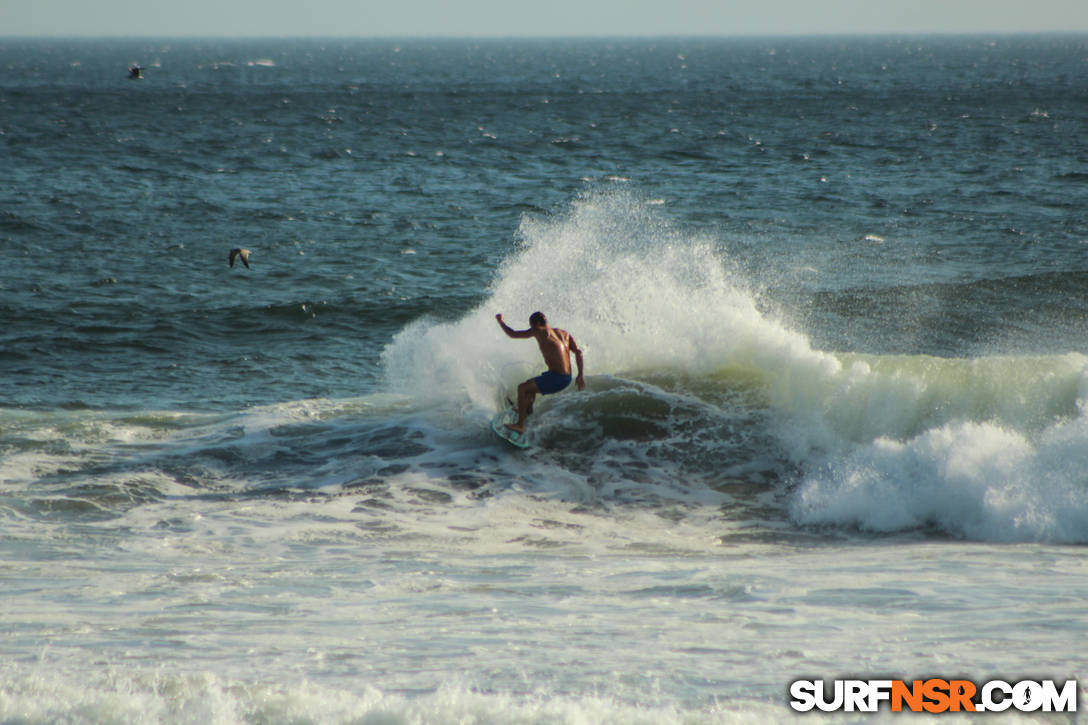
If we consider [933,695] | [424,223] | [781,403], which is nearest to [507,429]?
[781,403]

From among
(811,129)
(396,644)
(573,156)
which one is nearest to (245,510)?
(396,644)

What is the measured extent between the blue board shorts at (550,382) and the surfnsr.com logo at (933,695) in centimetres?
633

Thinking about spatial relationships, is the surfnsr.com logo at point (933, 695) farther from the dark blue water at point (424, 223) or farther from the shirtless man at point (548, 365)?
the dark blue water at point (424, 223)

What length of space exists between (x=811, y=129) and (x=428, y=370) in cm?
4518

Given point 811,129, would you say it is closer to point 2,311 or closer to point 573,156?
point 573,156

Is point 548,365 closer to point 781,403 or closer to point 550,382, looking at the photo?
point 550,382

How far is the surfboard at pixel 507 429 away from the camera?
497 inches

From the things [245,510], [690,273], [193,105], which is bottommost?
[245,510]

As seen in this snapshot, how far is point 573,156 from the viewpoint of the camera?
146ft

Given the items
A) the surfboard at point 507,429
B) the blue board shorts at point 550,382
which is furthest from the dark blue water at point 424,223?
the blue board shorts at point 550,382

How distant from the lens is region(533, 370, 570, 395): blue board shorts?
40.9 feet

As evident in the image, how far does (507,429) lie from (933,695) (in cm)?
698

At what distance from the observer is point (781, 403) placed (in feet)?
43.8

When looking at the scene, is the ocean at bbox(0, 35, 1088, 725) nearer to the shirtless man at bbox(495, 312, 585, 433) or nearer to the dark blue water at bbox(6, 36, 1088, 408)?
the dark blue water at bbox(6, 36, 1088, 408)
